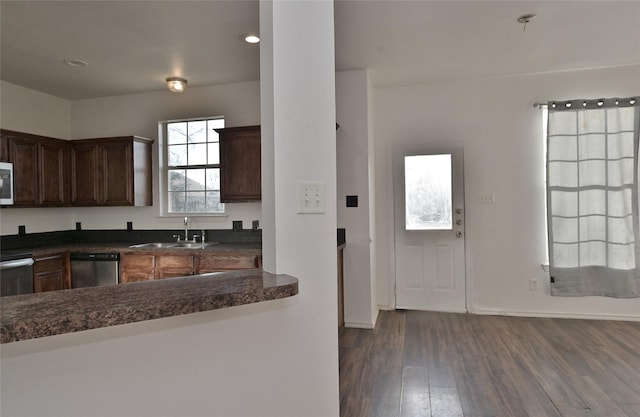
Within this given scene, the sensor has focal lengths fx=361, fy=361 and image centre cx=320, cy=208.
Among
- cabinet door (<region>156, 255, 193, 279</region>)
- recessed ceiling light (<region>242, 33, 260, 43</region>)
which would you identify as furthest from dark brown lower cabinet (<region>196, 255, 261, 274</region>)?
recessed ceiling light (<region>242, 33, 260, 43</region>)

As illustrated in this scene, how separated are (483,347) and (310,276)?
2.41 metres

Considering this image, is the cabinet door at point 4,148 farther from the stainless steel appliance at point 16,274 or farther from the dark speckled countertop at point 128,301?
the dark speckled countertop at point 128,301

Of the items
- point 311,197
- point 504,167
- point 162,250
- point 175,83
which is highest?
point 175,83

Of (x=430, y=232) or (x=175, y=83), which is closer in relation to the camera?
(x=175, y=83)

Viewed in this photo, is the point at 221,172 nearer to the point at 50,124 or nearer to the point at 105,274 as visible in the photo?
the point at 105,274

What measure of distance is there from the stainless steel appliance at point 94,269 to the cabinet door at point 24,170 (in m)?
0.77

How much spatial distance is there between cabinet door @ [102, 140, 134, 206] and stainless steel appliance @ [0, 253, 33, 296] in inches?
38.7

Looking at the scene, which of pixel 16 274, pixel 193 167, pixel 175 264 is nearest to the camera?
pixel 16 274

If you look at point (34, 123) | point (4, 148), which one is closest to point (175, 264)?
point (4, 148)

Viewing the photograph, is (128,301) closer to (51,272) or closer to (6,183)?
(51,272)

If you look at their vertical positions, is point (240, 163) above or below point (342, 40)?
below

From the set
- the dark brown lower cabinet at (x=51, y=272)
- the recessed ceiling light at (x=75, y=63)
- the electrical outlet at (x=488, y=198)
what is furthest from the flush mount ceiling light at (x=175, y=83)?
the electrical outlet at (x=488, y=198)

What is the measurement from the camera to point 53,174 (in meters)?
4.14

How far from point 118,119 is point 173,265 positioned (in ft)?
7.18
